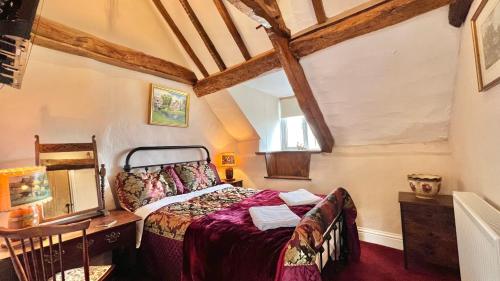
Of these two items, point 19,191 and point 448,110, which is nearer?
point 19,191

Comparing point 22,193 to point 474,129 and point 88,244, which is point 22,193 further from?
point 474,129

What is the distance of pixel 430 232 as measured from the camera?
86.4 inches

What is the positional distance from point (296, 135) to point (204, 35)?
2.33 metres

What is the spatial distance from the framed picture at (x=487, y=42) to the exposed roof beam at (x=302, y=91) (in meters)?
1.41

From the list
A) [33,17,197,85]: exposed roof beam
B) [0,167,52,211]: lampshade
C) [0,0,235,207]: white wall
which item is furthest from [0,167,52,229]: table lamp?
[33,17,197,85]: exposed roof beam

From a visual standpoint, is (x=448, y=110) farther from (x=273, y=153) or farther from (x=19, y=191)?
(x=19, y=191)

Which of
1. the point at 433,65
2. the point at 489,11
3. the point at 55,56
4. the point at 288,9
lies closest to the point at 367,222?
the point at 433,65

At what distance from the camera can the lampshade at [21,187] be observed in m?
1.41

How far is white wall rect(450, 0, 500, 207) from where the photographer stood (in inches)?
51.9

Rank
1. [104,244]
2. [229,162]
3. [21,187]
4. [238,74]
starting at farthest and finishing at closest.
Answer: [229,162], [238,74], [104,244], [21,187]

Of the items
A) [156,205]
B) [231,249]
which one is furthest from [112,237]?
[231,249]

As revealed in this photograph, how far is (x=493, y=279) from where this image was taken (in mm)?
1005

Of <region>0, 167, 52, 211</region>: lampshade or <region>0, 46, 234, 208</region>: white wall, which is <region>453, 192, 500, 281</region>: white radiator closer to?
<region>0, 167, 52, 211</region>: lampshade

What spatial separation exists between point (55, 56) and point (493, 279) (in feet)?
11.5
